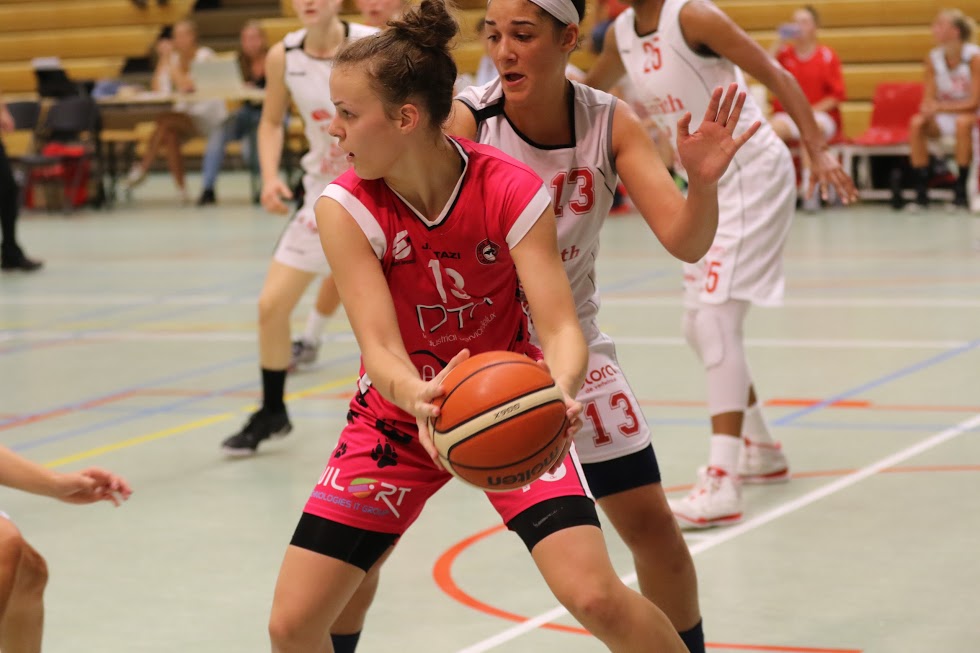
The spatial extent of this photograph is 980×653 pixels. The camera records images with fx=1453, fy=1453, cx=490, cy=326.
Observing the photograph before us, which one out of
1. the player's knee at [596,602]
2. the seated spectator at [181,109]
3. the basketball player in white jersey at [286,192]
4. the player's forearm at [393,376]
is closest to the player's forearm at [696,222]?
the player's forearm at [393,376]

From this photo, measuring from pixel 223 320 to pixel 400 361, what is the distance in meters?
6.67

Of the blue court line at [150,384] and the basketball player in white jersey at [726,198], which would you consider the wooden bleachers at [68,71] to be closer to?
the blue court line at [150,384]

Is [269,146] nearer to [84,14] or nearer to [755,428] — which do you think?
[755,428]

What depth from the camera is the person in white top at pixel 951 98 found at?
13.0m

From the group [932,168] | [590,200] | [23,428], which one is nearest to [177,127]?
[932,168]

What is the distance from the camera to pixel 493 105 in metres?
3.30

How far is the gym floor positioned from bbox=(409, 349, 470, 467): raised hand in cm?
117

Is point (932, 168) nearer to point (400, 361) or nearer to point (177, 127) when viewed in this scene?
point (177, 127)

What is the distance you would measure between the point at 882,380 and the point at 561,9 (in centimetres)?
405

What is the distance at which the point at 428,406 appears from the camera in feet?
8.49

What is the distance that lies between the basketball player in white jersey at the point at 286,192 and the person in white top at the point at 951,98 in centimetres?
807

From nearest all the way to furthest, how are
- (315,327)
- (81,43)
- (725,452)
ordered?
(725,452) → (315,327) → (81,43)

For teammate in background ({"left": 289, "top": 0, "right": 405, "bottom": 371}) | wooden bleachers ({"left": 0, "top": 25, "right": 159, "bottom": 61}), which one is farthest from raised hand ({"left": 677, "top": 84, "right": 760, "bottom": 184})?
wooden bleachers ({"left": 0, "top": 25, "right": 159, "bottom": 61})

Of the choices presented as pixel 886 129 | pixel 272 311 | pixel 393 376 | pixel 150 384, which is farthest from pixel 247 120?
pixel 393 376
